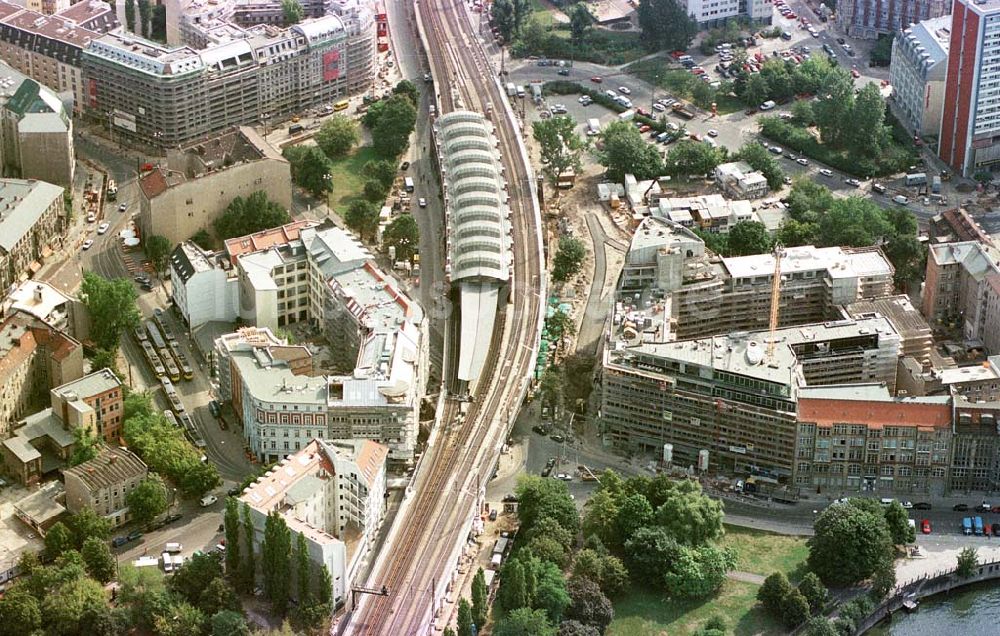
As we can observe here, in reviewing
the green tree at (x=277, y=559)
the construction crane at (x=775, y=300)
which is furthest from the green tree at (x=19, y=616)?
the construction crane at (x=775, y=300)

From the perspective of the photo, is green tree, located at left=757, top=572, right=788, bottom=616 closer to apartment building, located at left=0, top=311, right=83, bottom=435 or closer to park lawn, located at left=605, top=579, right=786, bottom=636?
park lawn, located at left=605, top=579, right=786, bottom=636

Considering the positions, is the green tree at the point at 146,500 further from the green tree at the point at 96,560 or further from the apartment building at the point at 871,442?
the apartment building at the point at 871,442

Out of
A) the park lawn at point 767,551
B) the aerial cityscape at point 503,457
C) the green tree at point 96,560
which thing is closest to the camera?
the aerial cityscape at point 503,457

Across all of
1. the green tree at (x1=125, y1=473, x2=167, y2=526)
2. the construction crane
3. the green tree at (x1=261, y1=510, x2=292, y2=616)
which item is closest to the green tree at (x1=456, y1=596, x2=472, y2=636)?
the green tree at (x1=261, y1=510, x2=292, y2=616)

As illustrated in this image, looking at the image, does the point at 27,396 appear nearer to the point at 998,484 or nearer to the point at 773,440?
the point at 773,440

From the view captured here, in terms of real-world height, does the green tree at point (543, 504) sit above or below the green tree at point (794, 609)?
above

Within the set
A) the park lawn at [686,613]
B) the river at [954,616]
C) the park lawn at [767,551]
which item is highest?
the park lawn at [767,551]

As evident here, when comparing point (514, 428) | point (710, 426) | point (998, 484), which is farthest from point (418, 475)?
point (998, 484)
